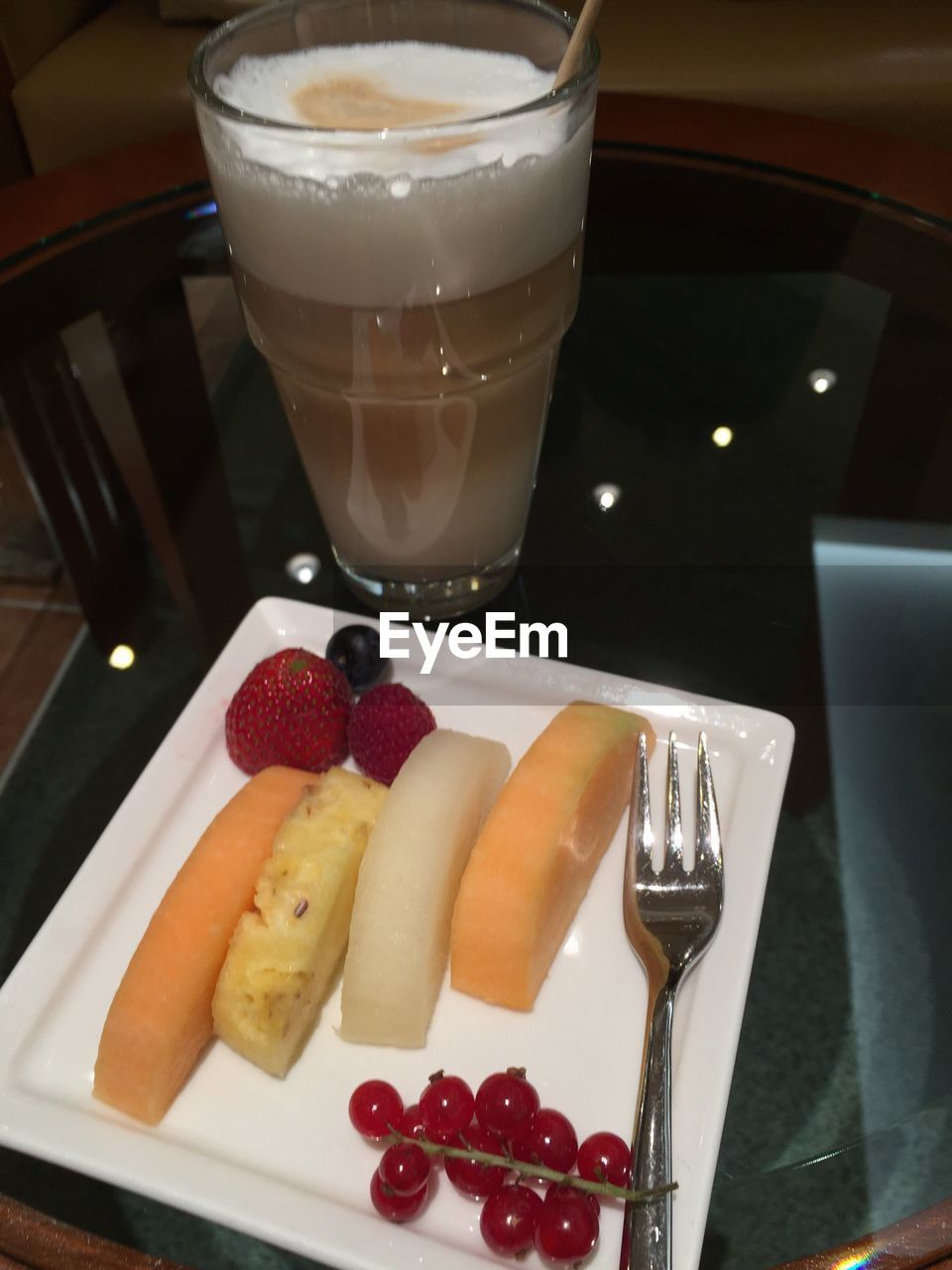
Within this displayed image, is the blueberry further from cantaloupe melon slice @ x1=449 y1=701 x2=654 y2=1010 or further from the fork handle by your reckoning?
the fork handle

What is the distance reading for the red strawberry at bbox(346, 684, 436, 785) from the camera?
75 cm

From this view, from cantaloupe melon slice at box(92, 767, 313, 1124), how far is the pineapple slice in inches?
0.5

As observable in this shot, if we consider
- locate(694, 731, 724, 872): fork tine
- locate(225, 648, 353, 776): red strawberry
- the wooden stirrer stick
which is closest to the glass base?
locate(225, 648, 353, 776): red strawberry

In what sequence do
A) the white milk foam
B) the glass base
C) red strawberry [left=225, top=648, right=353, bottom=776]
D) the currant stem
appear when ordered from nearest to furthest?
1. the currant stem
2. the white milk foam
3. red strawberry [left=225, top=648, right=353, bottom=776]
4. the glass base

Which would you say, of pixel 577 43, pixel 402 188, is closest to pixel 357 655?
pixel 402 188

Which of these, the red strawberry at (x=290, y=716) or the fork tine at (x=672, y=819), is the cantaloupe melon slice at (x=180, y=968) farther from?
the fork tine at (x=672, y=819)

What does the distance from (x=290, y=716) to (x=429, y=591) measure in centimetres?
22

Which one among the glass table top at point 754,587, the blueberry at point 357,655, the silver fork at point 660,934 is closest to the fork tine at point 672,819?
the silver fork at point 660,934

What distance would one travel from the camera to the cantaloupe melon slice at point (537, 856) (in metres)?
0.62

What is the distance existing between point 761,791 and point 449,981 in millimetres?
248

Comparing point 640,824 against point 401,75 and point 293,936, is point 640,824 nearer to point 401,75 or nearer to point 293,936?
point 293,936

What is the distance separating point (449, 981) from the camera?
0.65 metres

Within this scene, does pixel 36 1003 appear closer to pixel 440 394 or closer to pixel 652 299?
pixel 440 394

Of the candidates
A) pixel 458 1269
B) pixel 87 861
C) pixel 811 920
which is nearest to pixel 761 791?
pixel 811 920
